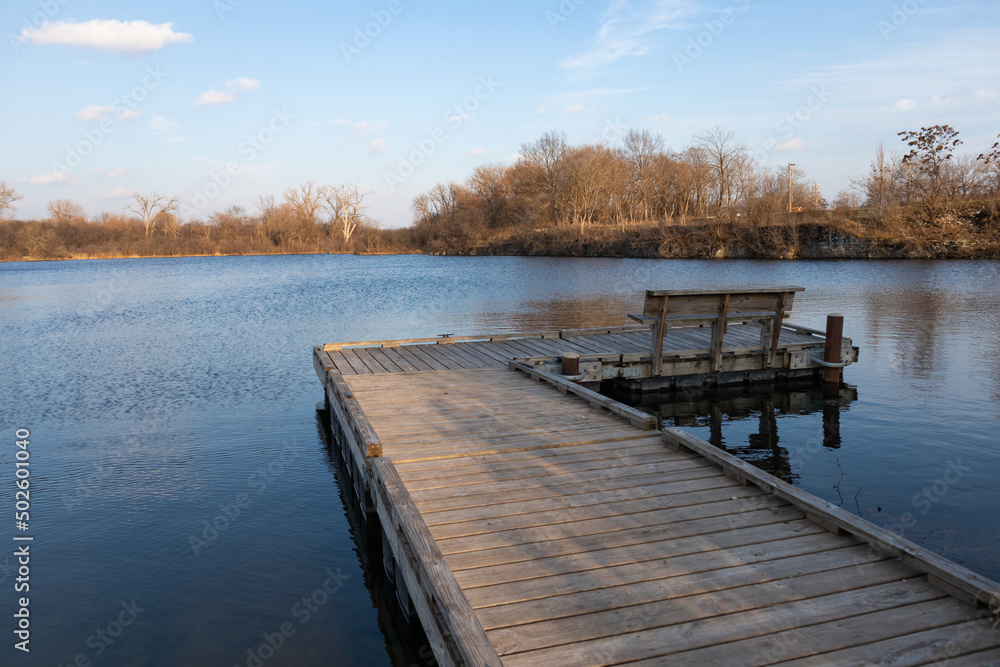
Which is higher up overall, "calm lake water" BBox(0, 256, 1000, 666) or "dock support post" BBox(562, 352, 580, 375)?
"dock support post" BBox(562, 352, 580, 375)

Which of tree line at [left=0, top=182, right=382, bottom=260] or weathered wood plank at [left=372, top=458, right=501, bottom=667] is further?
tree line at [left=0, top=182, right=382, bottom=260]

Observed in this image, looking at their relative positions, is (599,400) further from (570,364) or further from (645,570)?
(645,570)

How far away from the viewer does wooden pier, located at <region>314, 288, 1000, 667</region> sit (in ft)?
10.2

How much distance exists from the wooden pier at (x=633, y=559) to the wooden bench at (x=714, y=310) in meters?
3.31

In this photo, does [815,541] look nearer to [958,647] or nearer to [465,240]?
[958,647]

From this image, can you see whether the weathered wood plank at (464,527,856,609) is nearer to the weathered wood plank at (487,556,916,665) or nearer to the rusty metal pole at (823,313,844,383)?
the weathered wood plank at (487,556,916,665)

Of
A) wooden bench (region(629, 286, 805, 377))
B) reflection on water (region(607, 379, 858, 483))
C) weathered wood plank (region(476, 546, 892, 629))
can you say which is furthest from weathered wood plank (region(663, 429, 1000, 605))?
wooden bench (region(629, 286, 805, 377))

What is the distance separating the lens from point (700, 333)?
41.9 feet

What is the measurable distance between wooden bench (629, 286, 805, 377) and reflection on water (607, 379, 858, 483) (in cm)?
69

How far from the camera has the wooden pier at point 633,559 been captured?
122 inches

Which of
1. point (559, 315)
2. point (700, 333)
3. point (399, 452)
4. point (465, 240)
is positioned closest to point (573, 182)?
point (465, 240)

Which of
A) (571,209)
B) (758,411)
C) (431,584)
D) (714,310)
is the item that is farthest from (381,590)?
(571,209)

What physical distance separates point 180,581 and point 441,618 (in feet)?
11.2

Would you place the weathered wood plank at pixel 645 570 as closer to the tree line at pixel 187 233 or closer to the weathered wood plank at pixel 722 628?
the weathered wood plank at pixel 722 628
